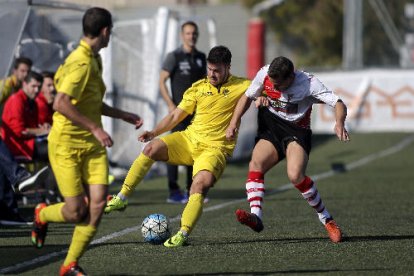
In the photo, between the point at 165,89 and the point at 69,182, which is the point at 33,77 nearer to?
the point at 165,89

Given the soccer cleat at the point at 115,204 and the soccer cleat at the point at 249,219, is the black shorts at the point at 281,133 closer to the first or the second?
the soccer cleat at the point at 249,219

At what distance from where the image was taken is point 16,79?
45.7 feet

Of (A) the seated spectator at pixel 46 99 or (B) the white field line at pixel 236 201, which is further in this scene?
(A) the seated spectator at pixel 46 99

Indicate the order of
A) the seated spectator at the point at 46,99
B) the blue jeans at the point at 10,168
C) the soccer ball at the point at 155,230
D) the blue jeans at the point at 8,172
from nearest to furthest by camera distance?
the soccer ball at the point at 155,230 → the blue jeans at the point at 8,172 → the blue jeans at the point at 10,168 → the seated spectator at the point at 46,99

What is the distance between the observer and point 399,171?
1997 cm

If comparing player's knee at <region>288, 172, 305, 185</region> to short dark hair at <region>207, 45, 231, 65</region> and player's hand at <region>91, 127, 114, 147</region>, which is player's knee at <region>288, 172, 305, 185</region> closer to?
short dark hair at <region>207, 45, 231, 65</region>

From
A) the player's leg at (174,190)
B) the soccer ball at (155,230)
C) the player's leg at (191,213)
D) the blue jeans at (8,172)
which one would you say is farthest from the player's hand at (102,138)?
the player's leg at (174,190)

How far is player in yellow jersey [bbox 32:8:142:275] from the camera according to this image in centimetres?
810

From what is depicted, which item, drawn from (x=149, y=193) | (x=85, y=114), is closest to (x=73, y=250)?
(x=85, y=114)

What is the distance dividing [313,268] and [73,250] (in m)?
1.96

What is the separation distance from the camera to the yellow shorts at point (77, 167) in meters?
8.16

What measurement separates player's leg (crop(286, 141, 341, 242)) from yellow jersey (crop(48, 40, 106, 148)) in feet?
8.90

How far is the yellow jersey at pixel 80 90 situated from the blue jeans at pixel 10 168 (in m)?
4.37

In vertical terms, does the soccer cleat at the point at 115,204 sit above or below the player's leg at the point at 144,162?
below
